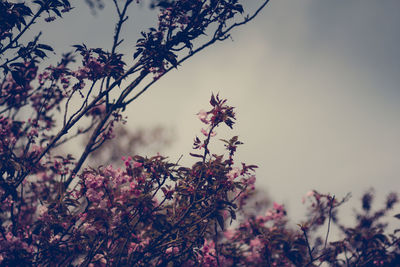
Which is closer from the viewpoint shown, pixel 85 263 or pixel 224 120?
pixel 85 263

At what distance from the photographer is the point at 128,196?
3.83 meters

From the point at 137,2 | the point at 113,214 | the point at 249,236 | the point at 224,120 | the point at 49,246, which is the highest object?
the point at 137,2

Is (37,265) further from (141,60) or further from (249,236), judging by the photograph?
(249,236)

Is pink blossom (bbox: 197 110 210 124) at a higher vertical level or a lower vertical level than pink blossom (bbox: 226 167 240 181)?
higher

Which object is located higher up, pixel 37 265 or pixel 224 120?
pixel 224 120

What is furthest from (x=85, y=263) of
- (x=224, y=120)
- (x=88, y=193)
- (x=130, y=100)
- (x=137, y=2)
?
(x=137, y=2)

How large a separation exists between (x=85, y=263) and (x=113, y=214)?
0.63m

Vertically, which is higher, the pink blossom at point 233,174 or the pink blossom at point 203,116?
the pink blossom at point 203,116

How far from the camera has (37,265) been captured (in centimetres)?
381

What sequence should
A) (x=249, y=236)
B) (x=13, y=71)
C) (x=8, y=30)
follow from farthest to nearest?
1. (x=249, y=236)
2. (x=8, y=30)
3. (x=13, y=71)

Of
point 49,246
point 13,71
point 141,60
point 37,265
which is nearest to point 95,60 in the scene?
point 141,60

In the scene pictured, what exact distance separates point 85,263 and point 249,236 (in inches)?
125

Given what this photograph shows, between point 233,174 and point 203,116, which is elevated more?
point 203,116

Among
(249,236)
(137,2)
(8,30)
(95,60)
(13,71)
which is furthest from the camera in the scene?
(249,236)
